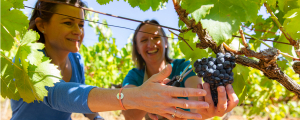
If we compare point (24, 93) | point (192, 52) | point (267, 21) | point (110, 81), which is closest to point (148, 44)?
point (192, 52)

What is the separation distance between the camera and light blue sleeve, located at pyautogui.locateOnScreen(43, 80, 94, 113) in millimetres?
974

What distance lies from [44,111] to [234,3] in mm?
1604

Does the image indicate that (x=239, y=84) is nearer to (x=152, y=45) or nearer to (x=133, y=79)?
(x=152, y=45)

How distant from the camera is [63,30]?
5.16 feet

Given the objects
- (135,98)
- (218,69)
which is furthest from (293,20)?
(135,98)

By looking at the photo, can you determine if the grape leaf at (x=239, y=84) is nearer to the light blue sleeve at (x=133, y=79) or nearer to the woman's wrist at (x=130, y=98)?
the woman's wrist at (x=130, y=98)

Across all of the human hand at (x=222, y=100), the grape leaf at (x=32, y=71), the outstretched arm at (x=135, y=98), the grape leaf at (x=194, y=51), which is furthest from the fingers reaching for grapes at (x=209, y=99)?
the grape leaf at (x=32, y=71)

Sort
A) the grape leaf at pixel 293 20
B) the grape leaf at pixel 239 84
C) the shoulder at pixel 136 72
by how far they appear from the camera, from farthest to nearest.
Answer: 1. the shoulder at pixel 136 72
2. the grape leaf at pixel 239 84
3. the grape leaf at pixel 293 20

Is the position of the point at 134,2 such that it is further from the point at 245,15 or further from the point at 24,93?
the point at 24,93

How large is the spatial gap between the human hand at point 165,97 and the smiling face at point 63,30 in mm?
1042

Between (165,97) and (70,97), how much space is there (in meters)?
0.52

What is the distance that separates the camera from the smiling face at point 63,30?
157 centimetres

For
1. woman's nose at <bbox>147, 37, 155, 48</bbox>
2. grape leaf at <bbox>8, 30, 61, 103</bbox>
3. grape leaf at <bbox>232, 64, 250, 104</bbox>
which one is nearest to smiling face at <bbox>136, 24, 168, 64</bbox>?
woman's nose at <bbox>147, 37, 155, 48</bbox>

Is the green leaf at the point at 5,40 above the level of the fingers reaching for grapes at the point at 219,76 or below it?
above
